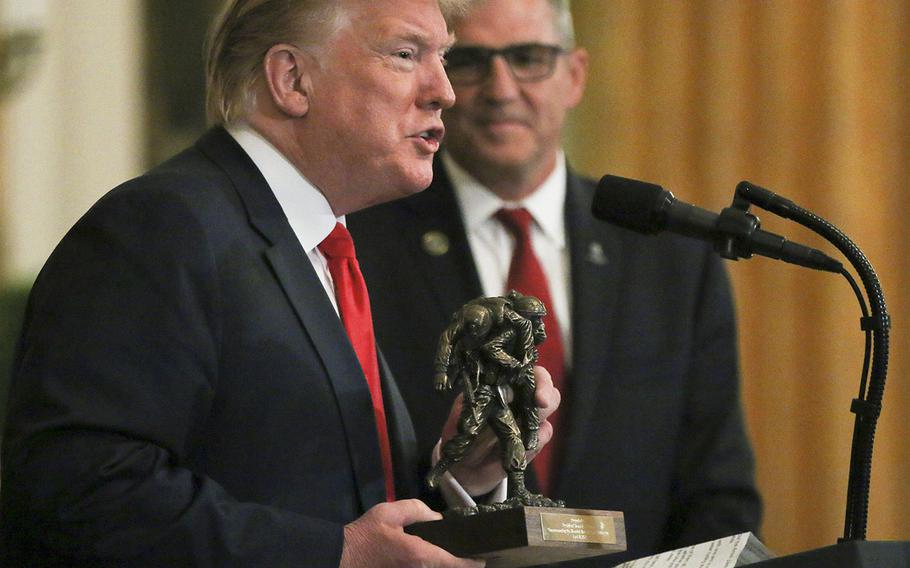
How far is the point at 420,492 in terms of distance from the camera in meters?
2.38

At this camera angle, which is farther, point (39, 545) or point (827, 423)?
point (827, 423)

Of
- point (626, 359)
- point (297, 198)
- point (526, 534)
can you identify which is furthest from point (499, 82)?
point (526, 534)

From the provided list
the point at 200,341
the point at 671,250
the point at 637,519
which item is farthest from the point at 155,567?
the point at 671,250

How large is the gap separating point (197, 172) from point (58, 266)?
304 millimetres

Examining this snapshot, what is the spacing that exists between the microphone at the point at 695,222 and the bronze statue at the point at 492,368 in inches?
8.0

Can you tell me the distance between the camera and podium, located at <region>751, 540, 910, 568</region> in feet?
5.66

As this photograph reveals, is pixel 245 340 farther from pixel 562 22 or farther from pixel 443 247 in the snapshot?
pixel 562 22

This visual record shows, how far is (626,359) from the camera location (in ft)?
10.9

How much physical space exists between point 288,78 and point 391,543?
0.84 meters

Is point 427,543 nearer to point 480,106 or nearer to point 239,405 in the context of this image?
point 239,405

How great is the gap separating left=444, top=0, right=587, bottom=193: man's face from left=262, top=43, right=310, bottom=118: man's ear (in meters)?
1.07

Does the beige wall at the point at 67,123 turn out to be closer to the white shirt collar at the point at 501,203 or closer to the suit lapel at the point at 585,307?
the white shirt collar at the point at 501,203

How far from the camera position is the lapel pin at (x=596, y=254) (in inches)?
134

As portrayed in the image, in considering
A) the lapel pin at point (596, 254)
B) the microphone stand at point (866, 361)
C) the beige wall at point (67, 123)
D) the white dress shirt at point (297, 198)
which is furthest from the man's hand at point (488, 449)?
the beige wall at point (67, 123)
